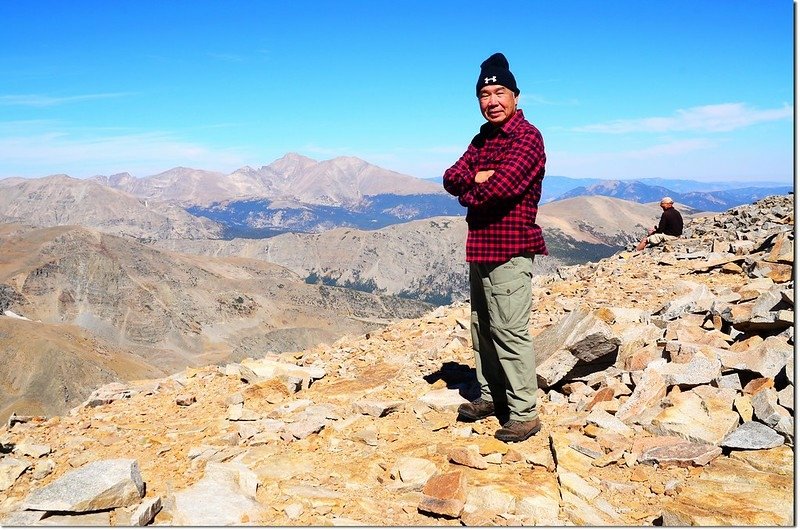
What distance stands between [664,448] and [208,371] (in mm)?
6564

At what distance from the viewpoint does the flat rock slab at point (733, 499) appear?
3.11 meters

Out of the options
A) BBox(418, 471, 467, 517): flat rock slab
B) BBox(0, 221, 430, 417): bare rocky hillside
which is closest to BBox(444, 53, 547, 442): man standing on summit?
BBox(418, 471, 467, 517): flat rock slab

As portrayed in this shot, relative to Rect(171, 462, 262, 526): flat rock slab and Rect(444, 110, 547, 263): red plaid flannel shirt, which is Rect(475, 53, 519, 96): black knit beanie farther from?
Rect(171, 462, 262, 526): flat rock slab

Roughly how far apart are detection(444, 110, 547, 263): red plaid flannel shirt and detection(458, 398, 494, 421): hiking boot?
1.42m

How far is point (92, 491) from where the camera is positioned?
12.3ft

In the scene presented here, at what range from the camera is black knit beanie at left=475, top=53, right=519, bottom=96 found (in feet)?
A: 14.8

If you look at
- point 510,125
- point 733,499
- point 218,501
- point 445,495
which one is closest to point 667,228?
point 510,125

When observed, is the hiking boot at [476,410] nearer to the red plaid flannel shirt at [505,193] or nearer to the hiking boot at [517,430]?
the hiking boot at [517,430]

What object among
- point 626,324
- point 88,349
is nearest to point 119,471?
point 626,324

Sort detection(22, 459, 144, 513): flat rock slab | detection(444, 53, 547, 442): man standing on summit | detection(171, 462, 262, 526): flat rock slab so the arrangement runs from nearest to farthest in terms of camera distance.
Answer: detection(171, 462, 262, 526): flat rock slab, detection(22, 459, 144, 513): flat rock slab, detection(444, 53, 547, 442): man standing on summit

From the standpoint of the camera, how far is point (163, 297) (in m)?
130

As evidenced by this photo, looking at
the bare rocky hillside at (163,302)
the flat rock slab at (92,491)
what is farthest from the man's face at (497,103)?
the bare rocky hillside at (163,302)

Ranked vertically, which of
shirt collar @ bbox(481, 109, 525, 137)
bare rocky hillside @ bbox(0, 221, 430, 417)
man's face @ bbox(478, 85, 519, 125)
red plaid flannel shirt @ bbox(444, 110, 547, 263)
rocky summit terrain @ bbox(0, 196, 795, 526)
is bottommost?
Result: bare rocky hillside @ bbox(0, 221, 430, 417)

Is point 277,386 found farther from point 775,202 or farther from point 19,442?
point 775,202
